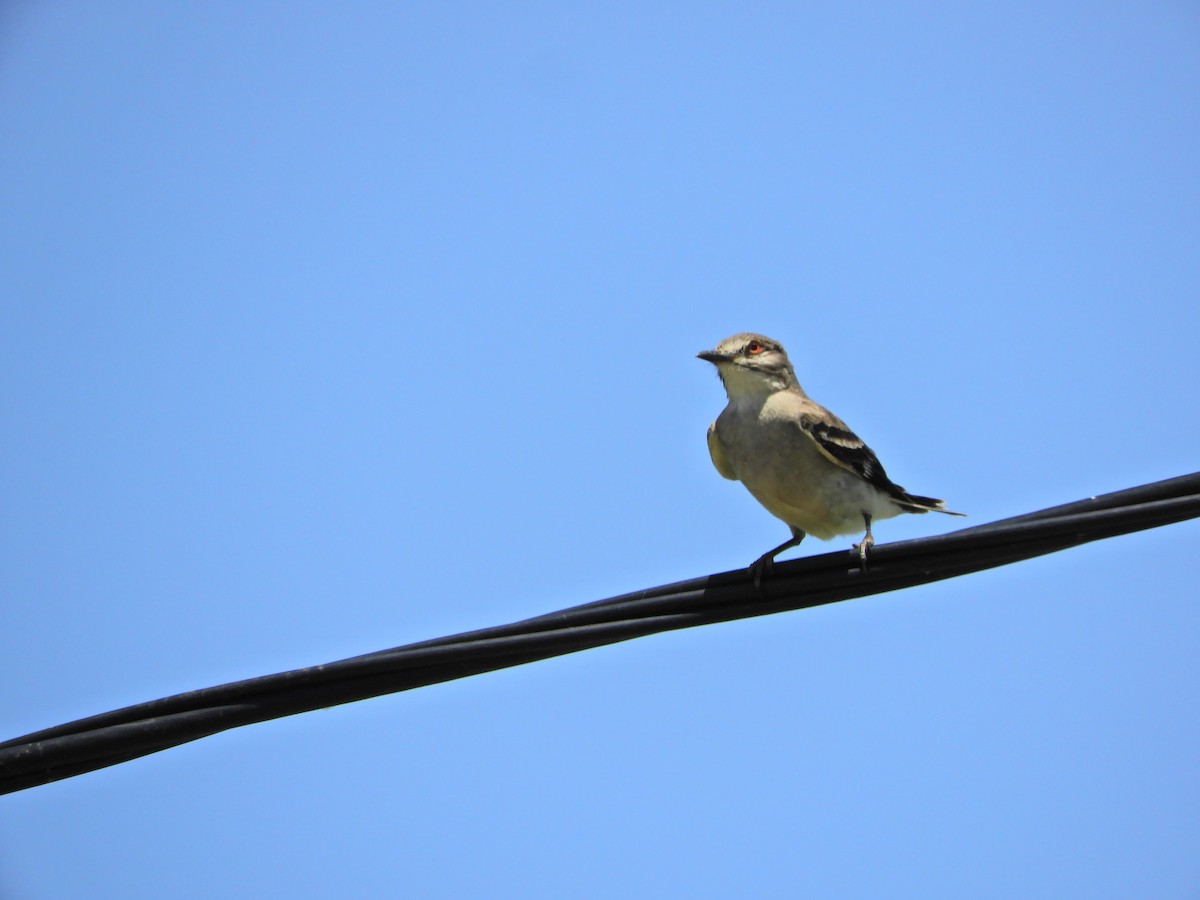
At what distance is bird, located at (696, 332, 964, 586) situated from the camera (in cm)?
748

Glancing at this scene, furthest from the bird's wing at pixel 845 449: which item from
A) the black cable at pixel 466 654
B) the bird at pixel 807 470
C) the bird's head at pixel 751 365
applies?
the black cable at pixel 466 654

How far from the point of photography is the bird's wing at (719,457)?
8.16 meters

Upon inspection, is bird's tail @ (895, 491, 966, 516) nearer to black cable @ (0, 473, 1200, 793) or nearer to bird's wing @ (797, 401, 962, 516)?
bird's wing @ (797, 401, 962, 516)

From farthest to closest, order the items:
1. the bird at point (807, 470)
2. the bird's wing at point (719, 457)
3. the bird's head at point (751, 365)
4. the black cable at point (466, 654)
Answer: the bird's head at point (751, 365), the bird's wing at point (719, 457), the bird at point (807, 470), the black cable at point (466, 654)

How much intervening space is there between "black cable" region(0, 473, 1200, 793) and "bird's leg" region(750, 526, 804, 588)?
1.40ft

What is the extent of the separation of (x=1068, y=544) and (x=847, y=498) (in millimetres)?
2828

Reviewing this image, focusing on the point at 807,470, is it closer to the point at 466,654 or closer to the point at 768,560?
the point at 768,560

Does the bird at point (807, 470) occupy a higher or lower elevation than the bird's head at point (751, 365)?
lower

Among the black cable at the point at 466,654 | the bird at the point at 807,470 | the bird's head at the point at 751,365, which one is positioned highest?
the bird's head at the point at 751,365

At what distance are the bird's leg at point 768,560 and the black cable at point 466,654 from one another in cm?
43

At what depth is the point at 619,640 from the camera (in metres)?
4.73

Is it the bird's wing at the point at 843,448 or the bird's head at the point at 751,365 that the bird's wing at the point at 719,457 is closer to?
the bird's head at the point at 751,365

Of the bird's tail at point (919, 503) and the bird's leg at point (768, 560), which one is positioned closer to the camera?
the bird's leg at point (768, 560)

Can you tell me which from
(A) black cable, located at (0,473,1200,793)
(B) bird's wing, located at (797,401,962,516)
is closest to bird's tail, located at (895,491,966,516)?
(B) bird's wing, located at (797,401,962,516)
